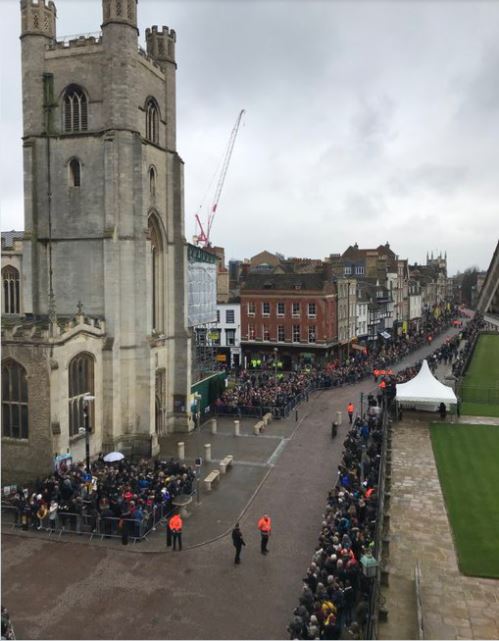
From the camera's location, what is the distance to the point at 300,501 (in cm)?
2266

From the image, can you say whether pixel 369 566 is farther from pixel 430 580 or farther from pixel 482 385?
pixel 482 385

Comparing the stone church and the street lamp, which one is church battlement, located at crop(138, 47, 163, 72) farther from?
the street lamp

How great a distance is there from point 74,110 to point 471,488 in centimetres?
2654

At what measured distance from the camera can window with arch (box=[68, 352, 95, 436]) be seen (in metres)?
26.8

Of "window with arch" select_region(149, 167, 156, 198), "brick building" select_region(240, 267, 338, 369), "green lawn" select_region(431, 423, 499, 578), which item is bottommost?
"green lawn" select_region(431, 423, 499, 578)

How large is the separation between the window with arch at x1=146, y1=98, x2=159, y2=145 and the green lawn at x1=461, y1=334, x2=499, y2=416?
2559 centimetres

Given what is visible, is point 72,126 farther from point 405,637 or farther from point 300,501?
point 405,637

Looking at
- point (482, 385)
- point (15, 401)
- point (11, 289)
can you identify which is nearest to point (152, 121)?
point (11, 289)

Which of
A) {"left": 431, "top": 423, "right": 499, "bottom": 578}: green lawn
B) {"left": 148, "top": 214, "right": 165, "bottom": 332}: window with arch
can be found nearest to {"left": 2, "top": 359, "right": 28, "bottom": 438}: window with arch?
{"left": 148, "top": 214, "right": 165, "bottom": 332}: window with arch

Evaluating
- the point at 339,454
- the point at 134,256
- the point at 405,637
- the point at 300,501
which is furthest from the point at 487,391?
the point at 405,637

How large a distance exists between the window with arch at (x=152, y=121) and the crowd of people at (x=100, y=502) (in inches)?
774

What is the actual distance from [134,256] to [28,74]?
11.2 m

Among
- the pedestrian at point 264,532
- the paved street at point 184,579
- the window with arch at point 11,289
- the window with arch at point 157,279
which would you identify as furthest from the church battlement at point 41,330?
the window with arch at point 11,289

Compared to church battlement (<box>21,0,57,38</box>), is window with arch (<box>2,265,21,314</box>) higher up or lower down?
lower down
